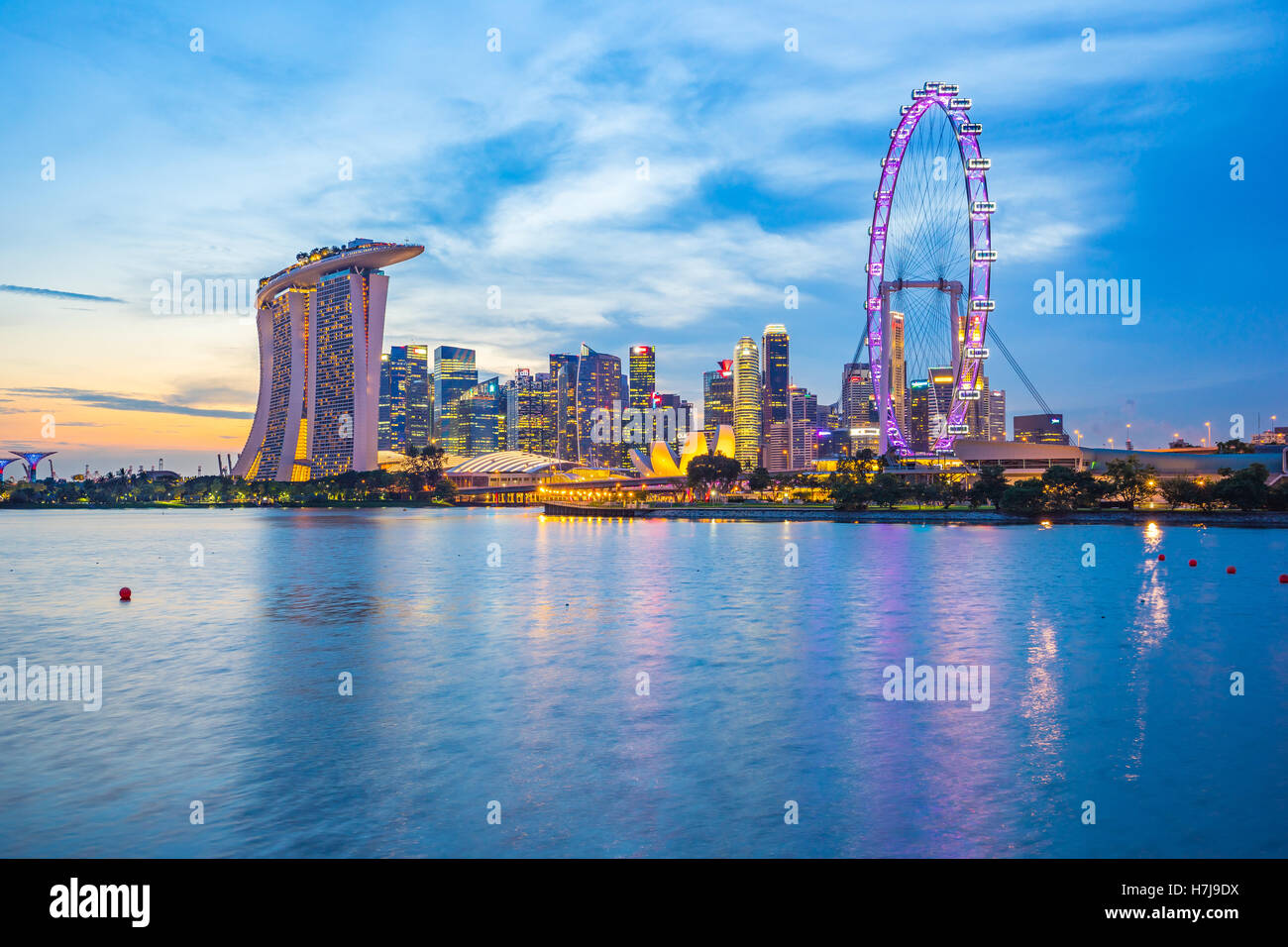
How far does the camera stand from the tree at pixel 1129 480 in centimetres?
11956

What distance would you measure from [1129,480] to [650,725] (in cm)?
11875

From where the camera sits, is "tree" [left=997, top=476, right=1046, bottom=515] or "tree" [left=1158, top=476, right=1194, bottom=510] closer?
"tree" [left=1158, top=476, right=1194, bottom=510]

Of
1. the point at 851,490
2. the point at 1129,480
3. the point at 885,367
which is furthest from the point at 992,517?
the point at 885,367

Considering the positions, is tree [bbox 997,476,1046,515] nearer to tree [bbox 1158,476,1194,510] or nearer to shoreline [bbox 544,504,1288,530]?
shoreline [bbox 544,504,1288,530]

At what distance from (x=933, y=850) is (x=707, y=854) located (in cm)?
355

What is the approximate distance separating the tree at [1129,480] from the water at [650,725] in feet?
240

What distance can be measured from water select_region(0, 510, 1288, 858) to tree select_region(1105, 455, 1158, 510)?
73.2 meters

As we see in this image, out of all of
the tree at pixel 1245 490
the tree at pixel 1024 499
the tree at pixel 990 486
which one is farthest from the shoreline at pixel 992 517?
the tree at pixel 990 486

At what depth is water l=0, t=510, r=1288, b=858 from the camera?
47.5ft

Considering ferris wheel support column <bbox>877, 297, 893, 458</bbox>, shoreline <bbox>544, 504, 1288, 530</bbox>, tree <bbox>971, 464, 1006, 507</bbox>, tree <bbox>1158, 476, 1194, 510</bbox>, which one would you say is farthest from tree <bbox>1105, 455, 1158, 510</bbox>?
ferris wheel support column <bbox>877, 297, 893, 458</bbox>

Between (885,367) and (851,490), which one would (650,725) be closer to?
A: (885,367)

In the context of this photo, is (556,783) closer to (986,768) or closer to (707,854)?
(707,854)

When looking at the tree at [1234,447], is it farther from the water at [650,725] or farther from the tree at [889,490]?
the water at [650,725]

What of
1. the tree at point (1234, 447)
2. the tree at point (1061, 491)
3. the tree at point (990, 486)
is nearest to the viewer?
the tree at point (1061, 491)
